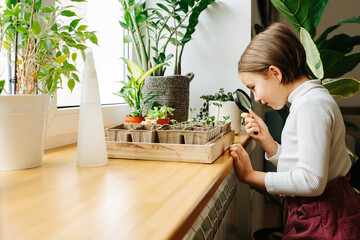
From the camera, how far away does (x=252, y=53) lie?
3.92 ft

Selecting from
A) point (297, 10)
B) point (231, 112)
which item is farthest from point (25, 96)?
point (297, 10)

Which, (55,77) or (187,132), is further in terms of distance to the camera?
(187,132)

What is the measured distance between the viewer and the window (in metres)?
1.60

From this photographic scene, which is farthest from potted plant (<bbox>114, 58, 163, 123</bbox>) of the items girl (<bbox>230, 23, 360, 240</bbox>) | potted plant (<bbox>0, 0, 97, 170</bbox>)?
potted plant (<bbox>0, 0, 97, 170</bbox>)

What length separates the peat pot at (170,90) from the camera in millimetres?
1637

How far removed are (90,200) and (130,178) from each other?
0.57ft

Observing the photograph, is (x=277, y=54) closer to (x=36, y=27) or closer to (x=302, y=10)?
(x=302, y=10)

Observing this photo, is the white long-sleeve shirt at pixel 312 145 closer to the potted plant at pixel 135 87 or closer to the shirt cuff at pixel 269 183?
the shirt cuff at pixel 269 183

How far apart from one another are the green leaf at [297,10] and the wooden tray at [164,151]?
747 mm

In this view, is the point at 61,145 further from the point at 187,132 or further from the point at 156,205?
the point at 156,205

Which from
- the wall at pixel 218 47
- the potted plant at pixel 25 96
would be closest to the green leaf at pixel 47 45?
the potted plant at pixel 25 96

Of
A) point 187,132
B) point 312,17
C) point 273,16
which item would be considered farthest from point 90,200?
point 273,16

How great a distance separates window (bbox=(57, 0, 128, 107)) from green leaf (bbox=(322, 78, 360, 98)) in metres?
0.93

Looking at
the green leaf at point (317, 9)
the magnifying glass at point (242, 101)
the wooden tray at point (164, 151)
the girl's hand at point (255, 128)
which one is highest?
the green leaf at point (317, 9)
